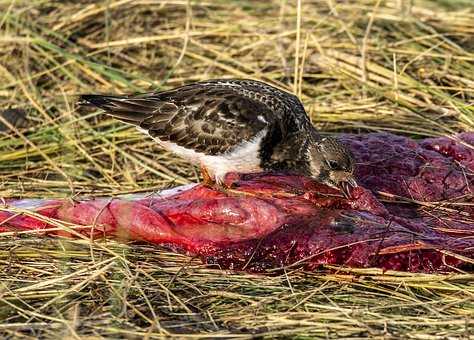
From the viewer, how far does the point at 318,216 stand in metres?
4.90

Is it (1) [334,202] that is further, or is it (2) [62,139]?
(2) [62,139]

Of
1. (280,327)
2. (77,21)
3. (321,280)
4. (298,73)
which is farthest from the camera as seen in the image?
(77,21)

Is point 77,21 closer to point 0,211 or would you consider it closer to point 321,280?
point 0,211

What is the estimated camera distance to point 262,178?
5.38 metres

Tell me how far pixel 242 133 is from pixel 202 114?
1.07ft

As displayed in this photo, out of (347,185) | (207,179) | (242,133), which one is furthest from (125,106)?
(347,185)

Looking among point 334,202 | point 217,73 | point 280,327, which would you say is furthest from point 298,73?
point 280,327

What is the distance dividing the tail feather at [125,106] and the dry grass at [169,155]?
1.73 feet

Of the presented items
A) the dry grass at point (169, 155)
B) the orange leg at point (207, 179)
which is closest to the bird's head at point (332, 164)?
the orange leg at point (207, 179)

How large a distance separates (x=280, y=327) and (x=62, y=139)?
3114 millimetres

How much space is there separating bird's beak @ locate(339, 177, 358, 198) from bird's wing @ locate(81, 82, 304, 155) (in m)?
0.47

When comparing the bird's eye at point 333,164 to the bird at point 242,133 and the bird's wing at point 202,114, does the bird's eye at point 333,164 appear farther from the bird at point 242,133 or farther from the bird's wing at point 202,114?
the bird's wing at point 202,114

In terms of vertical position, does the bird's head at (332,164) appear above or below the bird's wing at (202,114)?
below

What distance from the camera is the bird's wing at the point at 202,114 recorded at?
17.1 feet
